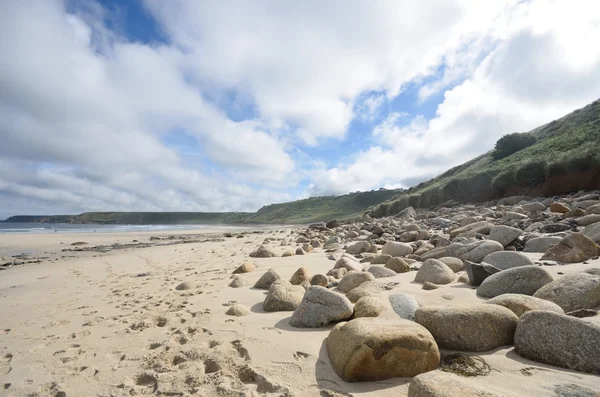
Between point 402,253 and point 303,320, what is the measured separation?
4349mm

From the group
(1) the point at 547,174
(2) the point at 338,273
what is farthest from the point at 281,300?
(1) the point at 547,174

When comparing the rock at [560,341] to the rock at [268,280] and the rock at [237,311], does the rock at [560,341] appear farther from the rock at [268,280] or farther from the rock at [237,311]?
the rock at [268,280]

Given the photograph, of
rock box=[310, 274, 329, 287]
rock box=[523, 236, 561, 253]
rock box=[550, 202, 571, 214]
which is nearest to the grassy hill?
rock box=[550, 202, 571, 214]

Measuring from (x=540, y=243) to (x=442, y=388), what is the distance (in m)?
5.24

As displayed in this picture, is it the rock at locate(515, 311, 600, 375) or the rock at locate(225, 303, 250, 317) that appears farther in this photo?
the rock at locate(225, 303, 250, 317)

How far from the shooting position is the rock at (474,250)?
15.6 ft

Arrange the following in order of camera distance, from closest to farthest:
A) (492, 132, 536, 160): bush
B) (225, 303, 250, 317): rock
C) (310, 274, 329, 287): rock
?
(225, 303, 250, 317): rock
(310, 274, 329, 287): rock
(492, 132, 536, 160): bush

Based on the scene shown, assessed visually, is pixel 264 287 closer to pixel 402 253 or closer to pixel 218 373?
A: pixel 218 373

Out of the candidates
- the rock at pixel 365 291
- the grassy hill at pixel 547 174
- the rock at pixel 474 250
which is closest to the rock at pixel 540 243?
the rock at pixel 474 250

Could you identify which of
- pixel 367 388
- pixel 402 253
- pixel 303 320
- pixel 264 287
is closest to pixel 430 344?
pixel 367 388

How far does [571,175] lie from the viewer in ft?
48.3

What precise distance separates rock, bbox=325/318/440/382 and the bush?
3246 centimetres

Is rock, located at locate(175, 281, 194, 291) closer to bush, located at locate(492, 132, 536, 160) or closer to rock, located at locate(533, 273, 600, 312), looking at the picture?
rock, located at locate(533, 273, 600, 312)

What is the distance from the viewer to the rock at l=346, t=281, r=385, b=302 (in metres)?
3.67
